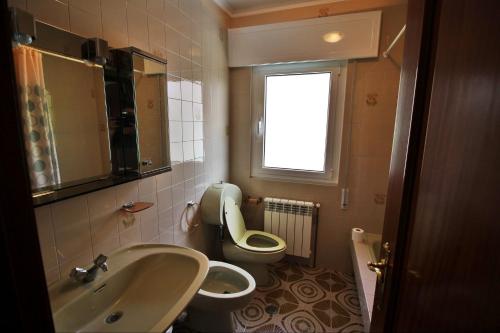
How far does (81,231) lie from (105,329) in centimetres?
41

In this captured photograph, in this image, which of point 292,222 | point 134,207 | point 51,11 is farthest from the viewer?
point 292,222

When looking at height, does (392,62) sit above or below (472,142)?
above

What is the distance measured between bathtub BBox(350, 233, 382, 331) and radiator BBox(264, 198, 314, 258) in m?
0.42

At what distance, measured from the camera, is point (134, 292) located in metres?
1.14

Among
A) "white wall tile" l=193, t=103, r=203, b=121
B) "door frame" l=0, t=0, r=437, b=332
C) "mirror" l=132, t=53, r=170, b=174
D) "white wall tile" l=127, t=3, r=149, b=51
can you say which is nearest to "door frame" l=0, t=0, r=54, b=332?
Answer: "door frame" l=0, t=0, r=437, b=332

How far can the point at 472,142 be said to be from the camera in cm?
41

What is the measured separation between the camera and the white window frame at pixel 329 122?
6.91ft

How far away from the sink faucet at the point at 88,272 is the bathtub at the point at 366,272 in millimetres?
1446

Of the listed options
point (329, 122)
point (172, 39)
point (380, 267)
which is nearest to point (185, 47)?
point (172, 39)

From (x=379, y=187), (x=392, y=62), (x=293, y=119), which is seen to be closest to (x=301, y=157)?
(x=293, y=119)

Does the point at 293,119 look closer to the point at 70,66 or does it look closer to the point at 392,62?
the point at 392,62

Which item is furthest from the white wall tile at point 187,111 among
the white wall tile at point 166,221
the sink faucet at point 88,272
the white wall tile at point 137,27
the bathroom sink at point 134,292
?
the sink faucet at point 88,272

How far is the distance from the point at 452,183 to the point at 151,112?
4.51 ft

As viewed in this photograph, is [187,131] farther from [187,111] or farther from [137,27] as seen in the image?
[137,27]
